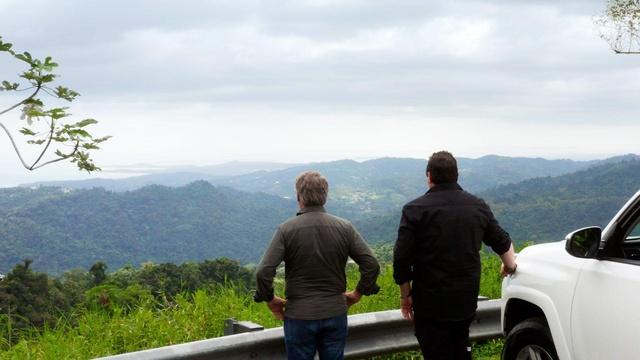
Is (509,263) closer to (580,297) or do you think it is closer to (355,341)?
(580,297)

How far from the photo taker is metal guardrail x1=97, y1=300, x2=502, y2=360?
17.5ft

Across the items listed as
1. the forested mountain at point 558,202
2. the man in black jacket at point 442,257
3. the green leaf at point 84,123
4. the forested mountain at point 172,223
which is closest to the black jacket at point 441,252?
the man in black jacket at point 442,257

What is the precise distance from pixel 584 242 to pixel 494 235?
0.86m

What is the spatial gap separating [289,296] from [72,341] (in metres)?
2.38

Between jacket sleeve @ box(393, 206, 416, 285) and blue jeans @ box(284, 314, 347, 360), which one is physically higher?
jacket sleeve @ box(393, 206, 416, 285)

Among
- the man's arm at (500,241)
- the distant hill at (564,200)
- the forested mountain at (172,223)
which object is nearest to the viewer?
the man's arm at (500,241)

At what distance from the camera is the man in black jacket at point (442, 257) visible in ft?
16.1

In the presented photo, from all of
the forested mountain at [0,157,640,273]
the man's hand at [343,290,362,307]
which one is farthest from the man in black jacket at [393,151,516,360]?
the forested mountain at [0,157,640,273]

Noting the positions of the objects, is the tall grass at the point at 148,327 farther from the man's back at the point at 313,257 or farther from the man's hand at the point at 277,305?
the man's back at the point at 313,257

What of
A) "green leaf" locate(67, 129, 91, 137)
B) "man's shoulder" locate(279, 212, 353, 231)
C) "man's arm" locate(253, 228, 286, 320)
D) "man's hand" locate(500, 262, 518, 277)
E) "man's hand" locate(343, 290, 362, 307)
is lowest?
"man's hand" locate(343, 290, 362, 307)

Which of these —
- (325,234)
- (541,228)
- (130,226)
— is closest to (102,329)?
(325,234)

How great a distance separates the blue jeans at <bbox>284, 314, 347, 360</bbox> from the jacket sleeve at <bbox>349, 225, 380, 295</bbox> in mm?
237

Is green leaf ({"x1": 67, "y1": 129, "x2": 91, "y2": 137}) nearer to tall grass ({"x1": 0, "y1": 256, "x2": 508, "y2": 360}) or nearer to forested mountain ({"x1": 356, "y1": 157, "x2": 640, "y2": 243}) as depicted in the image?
tall grass ({"x1": 0, "y1": 256, "x2": 508, "y2": 360})

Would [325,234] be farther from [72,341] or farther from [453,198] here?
[72,341]
